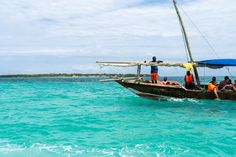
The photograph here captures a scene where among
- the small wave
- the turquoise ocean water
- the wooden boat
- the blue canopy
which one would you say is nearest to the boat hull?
the wooden boat

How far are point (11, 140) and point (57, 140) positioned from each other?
4.98 ft

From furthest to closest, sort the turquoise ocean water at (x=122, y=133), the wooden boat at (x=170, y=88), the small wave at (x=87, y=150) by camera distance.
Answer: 1. the wooden boat at (x=170, y=88)
2. the turquoise ocean water at (x=122, y=133)
3. the small wave at (x=87, y=150)

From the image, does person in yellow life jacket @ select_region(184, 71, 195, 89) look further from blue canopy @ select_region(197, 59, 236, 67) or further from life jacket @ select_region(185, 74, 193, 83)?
blue canopy @ select_region(197, 59, 236, 67)

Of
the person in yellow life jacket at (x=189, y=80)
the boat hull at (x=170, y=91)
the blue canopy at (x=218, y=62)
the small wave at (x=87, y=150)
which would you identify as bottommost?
the small wave at (x=87, y=150)

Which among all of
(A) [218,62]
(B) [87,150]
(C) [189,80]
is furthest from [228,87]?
(B) [87,150]

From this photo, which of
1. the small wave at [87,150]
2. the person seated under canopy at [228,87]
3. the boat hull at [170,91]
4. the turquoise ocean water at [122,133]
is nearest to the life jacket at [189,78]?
the boat hull at [170,91]

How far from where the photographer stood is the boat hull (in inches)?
846

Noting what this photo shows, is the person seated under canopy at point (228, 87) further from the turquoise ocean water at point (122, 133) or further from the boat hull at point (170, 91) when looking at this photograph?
the turquoise ocean water at point (122, 133)

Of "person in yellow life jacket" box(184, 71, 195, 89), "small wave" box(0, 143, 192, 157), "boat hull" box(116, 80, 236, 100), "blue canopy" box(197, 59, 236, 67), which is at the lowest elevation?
"small wave" box(0, 143, 192, 157)

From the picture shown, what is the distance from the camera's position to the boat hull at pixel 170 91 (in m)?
21.5

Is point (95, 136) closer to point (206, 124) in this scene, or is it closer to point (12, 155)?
point (12, 155)

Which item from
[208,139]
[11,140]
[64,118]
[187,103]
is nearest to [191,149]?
[208,139]

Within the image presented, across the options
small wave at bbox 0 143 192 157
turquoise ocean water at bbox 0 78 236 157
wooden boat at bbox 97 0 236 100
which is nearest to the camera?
small wave at bbox 0 143 192 157

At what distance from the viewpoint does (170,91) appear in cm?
→ 2198
